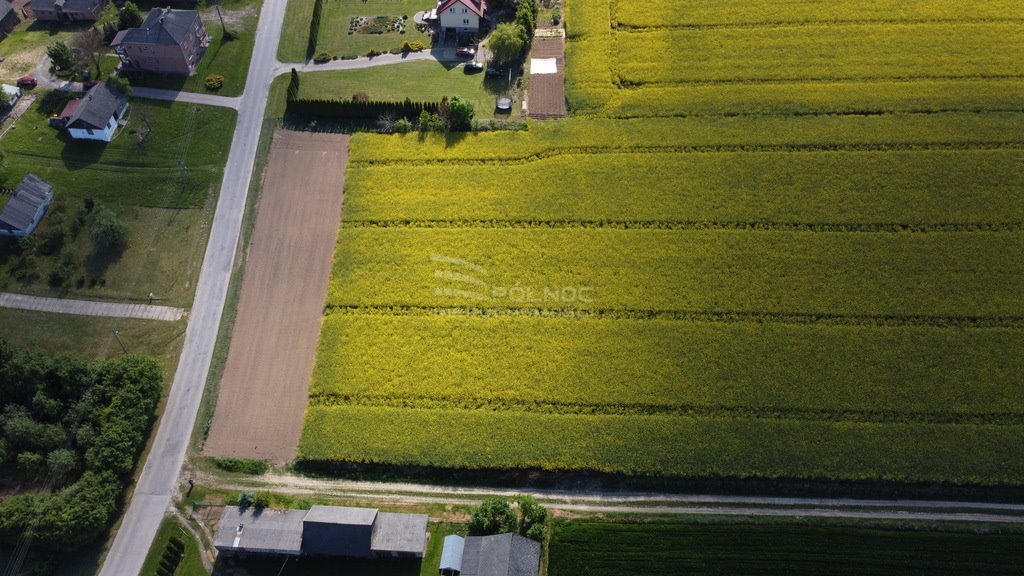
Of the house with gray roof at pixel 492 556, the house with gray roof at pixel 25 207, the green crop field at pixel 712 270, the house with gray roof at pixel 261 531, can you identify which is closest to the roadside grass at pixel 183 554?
the house with gray roof at pixel 261 531

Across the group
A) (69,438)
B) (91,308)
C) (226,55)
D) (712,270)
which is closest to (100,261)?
(91,308)

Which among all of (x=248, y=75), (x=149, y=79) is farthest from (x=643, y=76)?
(x=149, y=79)

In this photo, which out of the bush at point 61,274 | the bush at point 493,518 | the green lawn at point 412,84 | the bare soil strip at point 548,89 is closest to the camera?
the bush at point 493,518

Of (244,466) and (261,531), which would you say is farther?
(244,466)

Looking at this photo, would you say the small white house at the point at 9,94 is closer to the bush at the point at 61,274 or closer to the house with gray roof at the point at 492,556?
the bush at the point at 61,274

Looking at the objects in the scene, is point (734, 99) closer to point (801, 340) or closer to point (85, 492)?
point (801, 340)

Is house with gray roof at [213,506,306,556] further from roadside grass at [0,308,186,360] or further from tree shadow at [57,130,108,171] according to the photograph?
tree shadow at [57,130,108,171]

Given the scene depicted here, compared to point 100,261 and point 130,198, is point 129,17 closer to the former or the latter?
point 130,198
